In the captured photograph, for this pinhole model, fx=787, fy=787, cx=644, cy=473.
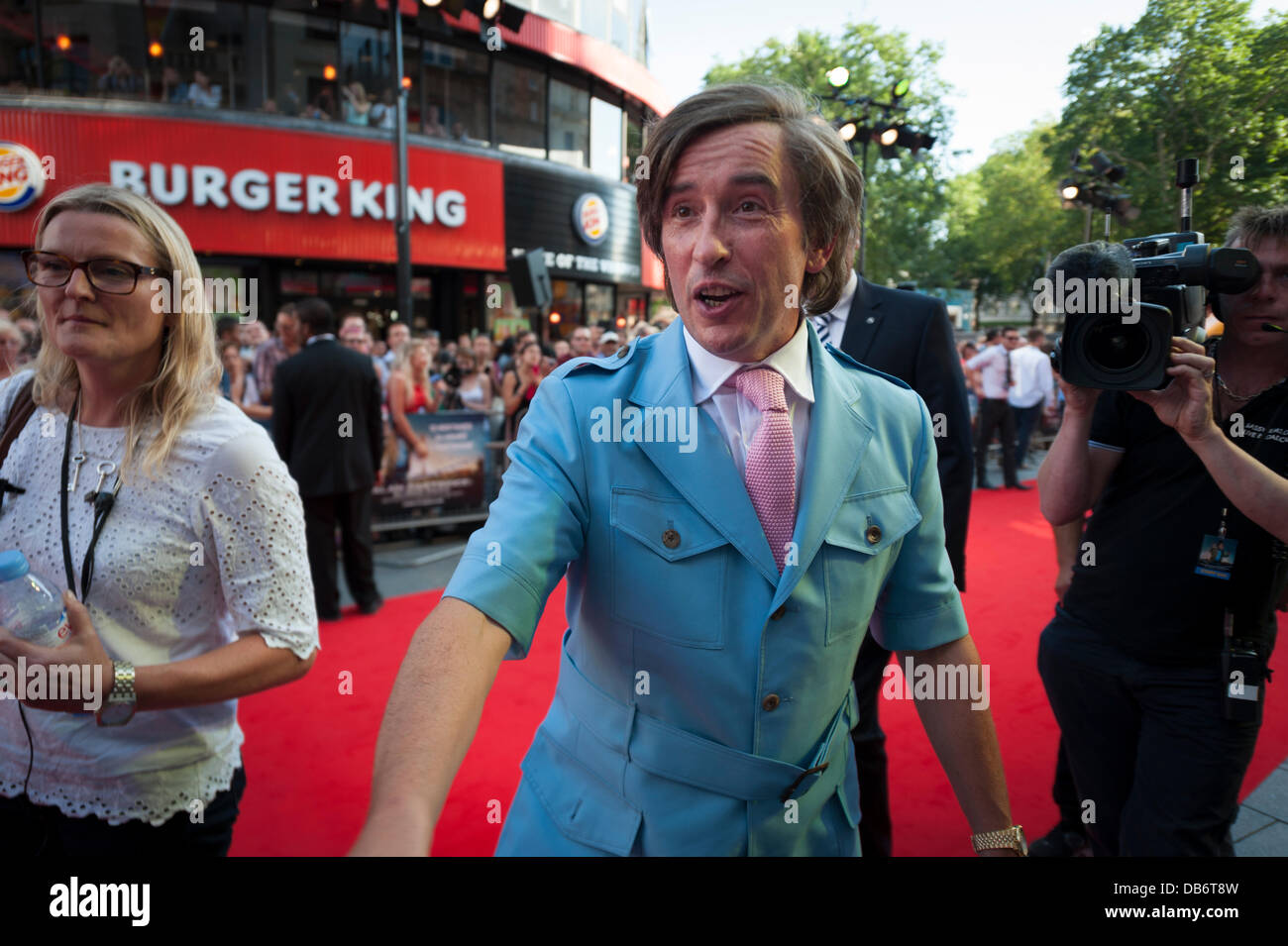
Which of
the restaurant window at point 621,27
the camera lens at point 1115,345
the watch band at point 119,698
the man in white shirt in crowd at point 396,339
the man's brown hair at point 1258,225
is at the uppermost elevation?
the restaurant window at point 621,27

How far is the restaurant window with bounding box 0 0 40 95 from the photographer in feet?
45.3

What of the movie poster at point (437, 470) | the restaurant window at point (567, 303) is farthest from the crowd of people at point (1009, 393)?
the restaurant window at point (567, 303)

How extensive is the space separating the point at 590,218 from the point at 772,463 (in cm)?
1952

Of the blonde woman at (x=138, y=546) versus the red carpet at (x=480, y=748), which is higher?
the blonde woman at (x=138, y=546)

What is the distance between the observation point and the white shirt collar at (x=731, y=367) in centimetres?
127

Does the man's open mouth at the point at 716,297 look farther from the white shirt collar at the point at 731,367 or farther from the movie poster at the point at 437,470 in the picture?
the movie poster at the point at 437,470

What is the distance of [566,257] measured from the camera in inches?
758

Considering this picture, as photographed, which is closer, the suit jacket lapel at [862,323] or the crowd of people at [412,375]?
the suit jacket lapel at [862,323]

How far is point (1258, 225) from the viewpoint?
5.99 feet

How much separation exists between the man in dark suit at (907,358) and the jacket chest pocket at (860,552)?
1500mm

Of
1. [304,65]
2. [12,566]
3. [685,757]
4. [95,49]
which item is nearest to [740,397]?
[685,757]
